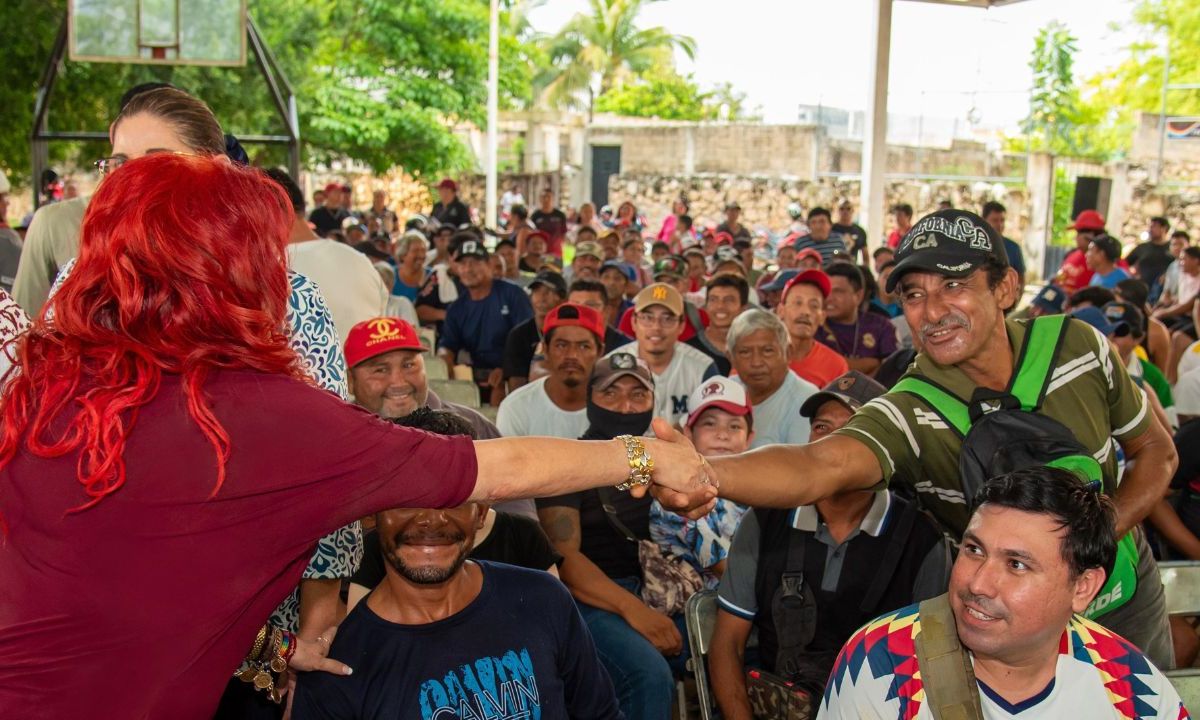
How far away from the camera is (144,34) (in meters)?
11.4

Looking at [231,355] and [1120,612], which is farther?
[1120,612]

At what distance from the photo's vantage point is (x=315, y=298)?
8.81ft

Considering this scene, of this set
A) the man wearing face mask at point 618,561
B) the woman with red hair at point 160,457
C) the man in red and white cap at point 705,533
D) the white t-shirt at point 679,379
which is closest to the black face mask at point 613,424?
the man wearing face mask at point 618,561

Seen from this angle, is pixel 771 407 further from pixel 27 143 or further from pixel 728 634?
pixel 27 143

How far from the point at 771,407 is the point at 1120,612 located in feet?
8.93

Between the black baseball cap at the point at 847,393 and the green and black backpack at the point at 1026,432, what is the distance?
1045 mm

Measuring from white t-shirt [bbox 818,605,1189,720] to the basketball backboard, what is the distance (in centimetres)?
1072

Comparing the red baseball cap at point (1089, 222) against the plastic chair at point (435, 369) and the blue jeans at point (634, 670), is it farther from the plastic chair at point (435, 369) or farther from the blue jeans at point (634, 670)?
the blue jeans at point (634, 670)

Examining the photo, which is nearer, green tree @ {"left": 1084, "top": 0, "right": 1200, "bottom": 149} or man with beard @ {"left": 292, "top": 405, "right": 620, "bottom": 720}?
man with beard @ {"left": 292, "top": 405, "right": 620, "bottom": 720}

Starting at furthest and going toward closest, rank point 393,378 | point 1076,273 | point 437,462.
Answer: point 1076,273
point 393,378
point 437,462

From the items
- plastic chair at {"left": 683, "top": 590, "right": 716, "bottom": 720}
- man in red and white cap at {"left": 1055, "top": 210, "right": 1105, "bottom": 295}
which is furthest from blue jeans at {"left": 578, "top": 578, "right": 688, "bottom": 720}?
man in red and white cap at {"left": 1055, "top": 210, "right": 1105, "bottom": 295}

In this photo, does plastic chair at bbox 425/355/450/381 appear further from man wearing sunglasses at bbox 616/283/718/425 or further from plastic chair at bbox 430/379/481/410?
man wearing sunglasses at bbox 616/283/718/425

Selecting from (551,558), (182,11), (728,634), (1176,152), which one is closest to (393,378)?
(551,558)

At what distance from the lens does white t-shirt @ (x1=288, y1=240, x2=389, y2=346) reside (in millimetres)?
4312
